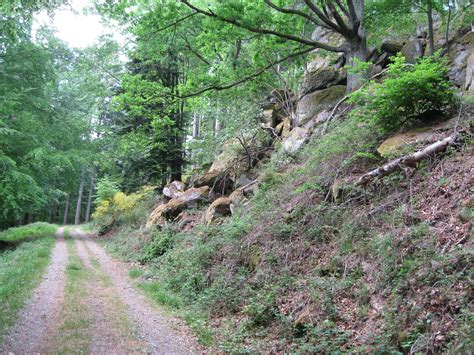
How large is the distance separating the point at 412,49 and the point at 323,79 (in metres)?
3.21

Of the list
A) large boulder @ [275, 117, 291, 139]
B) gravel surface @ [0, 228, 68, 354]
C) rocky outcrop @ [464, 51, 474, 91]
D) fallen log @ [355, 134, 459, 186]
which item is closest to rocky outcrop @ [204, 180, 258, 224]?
large boulder @ [275, 117, 291, 139]

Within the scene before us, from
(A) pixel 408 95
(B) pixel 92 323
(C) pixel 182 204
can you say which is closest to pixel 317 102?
(A) pixel 408 95

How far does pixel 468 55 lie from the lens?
30.6 feet

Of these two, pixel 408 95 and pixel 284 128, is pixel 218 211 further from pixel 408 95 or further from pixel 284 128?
pixel 408 95

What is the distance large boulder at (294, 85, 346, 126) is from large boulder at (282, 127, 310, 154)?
792 mm

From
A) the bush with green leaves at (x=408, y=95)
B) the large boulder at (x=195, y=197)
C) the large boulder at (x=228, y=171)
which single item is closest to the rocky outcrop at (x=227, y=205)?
the large boulder at (x=228, y=171)

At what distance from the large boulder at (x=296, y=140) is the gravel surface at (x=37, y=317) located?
7.90m

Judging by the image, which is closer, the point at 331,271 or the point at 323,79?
the point at 331,271

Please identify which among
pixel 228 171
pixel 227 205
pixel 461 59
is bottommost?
pixel 227 205

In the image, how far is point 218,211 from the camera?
39.9 feet

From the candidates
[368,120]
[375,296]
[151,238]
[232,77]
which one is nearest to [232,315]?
[375,296]

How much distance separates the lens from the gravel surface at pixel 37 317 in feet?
17.2

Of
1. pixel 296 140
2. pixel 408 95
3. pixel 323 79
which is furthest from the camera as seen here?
pixel 323 79

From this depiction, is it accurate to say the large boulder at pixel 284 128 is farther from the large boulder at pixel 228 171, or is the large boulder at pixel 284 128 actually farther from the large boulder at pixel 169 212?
the large boulder at pixel 169 212
